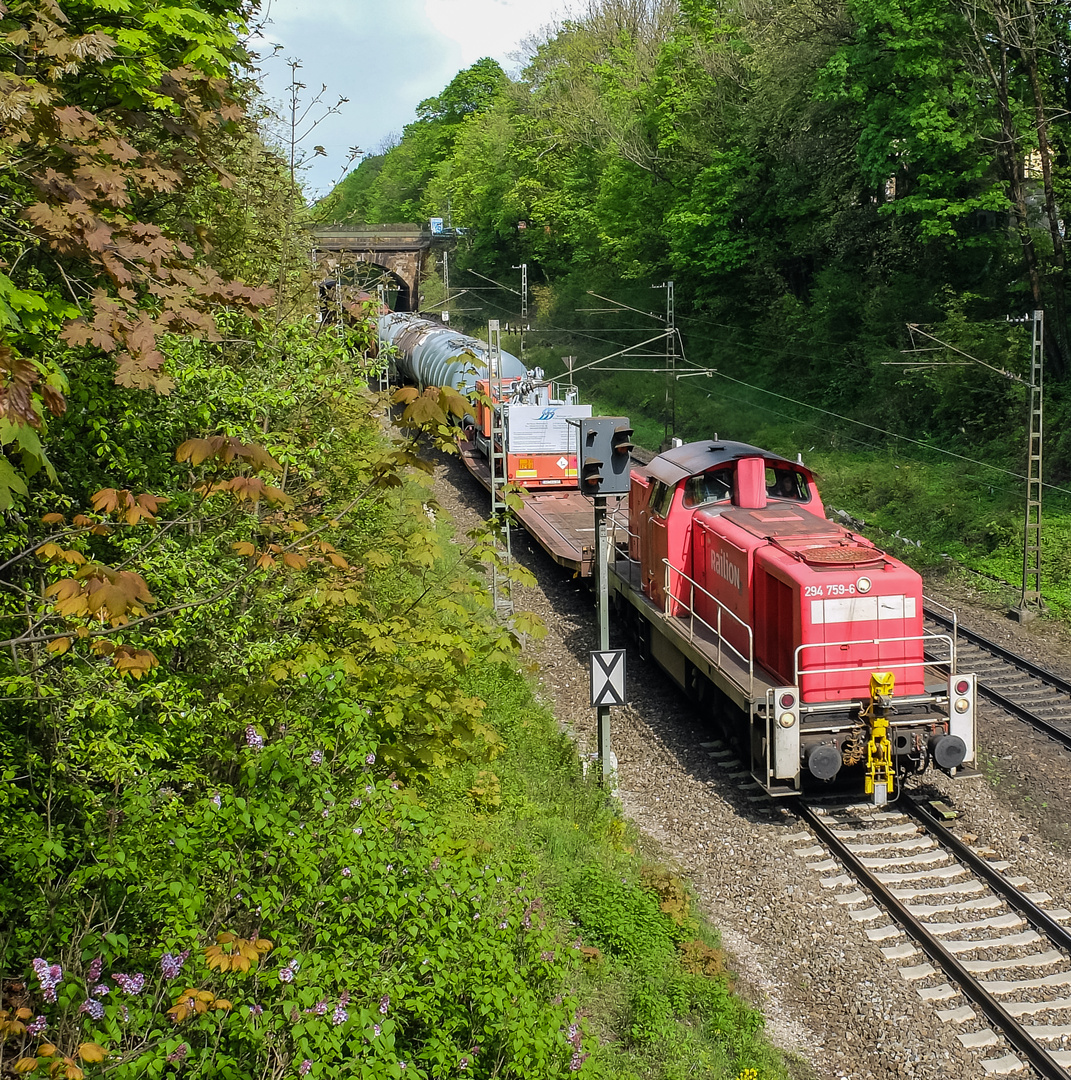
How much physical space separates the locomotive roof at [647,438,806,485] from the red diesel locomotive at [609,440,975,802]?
0.16 feet

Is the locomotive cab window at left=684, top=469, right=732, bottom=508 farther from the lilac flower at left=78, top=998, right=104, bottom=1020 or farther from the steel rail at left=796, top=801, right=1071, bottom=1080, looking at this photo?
the lilac flower at left=78, top=998, right=104, bottom=1020

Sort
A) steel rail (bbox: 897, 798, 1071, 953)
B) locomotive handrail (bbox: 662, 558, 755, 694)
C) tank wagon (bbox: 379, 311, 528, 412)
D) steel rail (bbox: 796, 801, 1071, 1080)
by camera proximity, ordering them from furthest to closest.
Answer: tank wagon (bbox: 379, 311, 528, 412), locomotive handrail (bbox: 662, 558, 755, 694), steel rail (bbox: 897, 798, 1071, 953), steel rail (bbox: 796, 801, 1071, 1080)

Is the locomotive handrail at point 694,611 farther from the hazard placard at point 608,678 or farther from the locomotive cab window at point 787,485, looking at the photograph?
the locomotive cab window at point 787,485

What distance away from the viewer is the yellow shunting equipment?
439 inches

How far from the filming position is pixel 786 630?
1192 centimetres

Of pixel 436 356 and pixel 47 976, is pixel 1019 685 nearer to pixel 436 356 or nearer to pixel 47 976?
pixel 47 976

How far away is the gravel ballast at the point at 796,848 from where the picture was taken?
322 inches

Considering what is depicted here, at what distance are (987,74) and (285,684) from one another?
24423 mm

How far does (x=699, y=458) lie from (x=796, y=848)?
18.6ft

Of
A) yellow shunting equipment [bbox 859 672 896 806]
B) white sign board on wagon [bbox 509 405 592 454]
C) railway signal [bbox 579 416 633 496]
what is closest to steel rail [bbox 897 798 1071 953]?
yellow shunting equipment [bbox 859 672 896 806]

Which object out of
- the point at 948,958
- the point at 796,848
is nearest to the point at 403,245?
the point at 796,848

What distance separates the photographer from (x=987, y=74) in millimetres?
24969

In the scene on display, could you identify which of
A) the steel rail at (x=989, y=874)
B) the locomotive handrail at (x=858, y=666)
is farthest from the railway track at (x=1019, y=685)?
the steel rail at (x=989, y=874)

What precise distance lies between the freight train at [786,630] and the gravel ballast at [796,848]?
49cm
